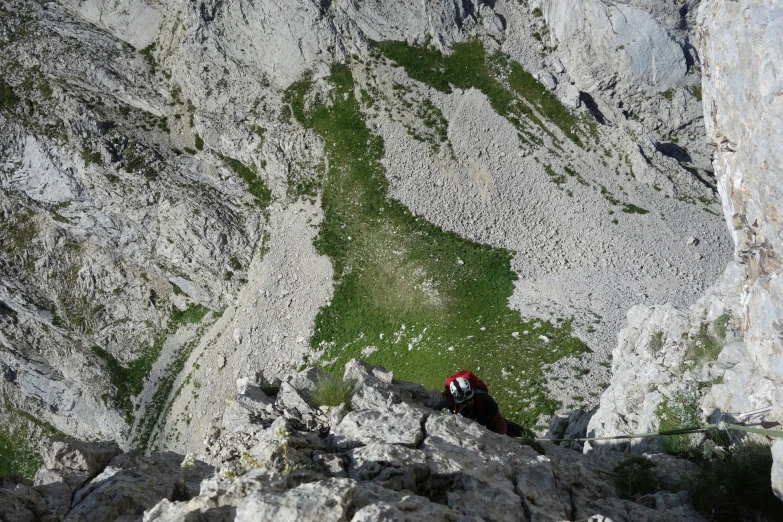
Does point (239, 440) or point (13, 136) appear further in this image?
point (13, 136)

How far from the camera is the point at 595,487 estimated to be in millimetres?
9711

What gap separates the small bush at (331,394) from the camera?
1179 cm

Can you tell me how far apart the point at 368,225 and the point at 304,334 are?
8.40 metres

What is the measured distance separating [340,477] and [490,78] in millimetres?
38090

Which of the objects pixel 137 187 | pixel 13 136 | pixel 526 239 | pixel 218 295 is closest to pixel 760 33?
pixel 526 239

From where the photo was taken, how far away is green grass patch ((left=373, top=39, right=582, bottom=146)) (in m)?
39.0

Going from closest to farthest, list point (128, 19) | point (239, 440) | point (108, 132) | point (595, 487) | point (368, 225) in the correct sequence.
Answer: point (595, 487) < point (239, 440) < point (368, 225) < point (108, 132) < point (128, 19)

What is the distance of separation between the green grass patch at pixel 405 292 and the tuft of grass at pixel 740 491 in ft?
37.6

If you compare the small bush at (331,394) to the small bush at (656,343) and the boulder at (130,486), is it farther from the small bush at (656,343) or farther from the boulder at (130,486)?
the small bush at (656,343)

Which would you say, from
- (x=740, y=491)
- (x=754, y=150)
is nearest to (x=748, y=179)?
(x=754, y=150)

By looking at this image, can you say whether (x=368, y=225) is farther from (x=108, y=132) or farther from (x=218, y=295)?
(x=108, y=132)

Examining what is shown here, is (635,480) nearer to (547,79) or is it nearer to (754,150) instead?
(754,150)

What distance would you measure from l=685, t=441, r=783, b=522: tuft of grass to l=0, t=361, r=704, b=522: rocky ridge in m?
0.29

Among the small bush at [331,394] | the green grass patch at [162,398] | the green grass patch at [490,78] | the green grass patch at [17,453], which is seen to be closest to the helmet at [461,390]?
the small bush at [331,394]
